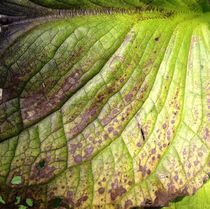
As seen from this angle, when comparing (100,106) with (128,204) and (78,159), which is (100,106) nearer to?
(78,159)

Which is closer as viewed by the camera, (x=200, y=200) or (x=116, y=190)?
(x=116, y=190)

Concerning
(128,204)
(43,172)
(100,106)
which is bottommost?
(128,204)

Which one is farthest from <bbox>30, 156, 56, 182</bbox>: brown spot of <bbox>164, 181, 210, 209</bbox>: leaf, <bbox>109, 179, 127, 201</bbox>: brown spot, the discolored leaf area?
<bbox>164, 181, 210, 209</bbox>: leaf

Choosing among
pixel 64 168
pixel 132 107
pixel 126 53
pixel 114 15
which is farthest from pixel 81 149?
pixel 114 15

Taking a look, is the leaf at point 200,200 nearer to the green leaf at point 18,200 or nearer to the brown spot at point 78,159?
the brown spot at point 78,159

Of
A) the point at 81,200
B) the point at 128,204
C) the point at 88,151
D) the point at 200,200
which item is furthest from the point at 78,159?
the point at 200,200

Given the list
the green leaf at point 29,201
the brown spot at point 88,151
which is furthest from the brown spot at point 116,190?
the green leaf at point 29,201

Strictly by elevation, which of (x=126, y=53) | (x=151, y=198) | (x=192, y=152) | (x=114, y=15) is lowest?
(x=151, y=198)

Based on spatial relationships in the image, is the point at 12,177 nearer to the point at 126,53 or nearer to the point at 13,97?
the point at 13,97
